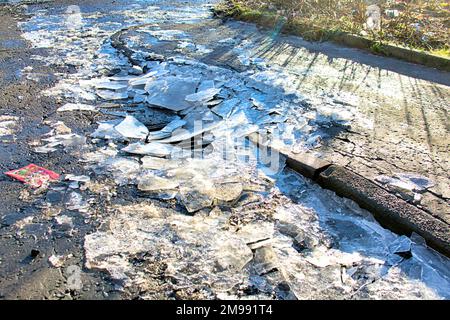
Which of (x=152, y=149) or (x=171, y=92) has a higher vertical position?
(x=171, y=92)

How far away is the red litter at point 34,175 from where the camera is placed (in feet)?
8.91

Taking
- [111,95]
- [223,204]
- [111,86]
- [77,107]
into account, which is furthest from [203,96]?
[223,204]

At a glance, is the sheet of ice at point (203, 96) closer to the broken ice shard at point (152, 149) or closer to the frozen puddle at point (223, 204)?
the frozen puddle at point (223, 204)

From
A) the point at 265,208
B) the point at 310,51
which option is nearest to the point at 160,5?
the point at 310,51

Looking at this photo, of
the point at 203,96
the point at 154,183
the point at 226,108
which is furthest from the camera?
the point at 203,96

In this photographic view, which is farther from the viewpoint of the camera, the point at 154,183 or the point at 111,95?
the point at 111,95

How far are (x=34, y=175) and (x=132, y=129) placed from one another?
1010 mm

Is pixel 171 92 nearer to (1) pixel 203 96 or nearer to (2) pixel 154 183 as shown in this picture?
(1) pixel 203 96

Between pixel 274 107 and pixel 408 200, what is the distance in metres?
1.74

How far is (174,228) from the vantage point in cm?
231

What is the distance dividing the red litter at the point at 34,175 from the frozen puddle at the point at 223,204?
28cm

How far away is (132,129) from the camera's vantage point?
11.6 feet

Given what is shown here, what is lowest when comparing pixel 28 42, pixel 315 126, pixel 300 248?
pixel 300 248

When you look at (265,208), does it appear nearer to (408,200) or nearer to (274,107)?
(408,200)
